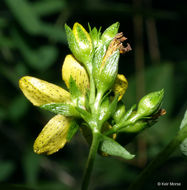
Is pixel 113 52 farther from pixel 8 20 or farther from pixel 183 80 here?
pixel 183 80

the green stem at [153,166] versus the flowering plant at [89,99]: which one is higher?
→ the flowering plant at [89,99]

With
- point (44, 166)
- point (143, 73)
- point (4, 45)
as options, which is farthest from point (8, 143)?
point (143, 73)

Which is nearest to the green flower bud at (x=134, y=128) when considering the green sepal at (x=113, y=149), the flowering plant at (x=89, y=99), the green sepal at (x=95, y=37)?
the flowering plant at (x=89, y=99)

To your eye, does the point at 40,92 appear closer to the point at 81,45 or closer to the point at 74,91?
the point at 74,91

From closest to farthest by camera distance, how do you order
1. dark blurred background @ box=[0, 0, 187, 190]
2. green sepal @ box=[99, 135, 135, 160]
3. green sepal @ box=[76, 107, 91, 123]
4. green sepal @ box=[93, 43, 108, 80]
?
green sepal @ box=[99, 135, 135, 160] < green sepal @ box=[76, 107, 91, 123] < green sepal @ box=[93, 43, 108, 80] < dark blurred background @ box=[0, 0, 187, 190]

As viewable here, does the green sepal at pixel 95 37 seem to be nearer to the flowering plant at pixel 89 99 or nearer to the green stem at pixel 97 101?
the flowering plant at pixel 89 99

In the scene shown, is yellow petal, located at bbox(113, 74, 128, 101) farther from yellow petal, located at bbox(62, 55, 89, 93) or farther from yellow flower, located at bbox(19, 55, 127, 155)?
yellow petal, located at bbox(62, 55, 89, 93)

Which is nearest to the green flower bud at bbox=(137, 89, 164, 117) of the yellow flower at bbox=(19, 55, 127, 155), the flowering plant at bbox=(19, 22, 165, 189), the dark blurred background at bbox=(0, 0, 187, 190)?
the flowering plant at bbox=(19, 22, 165, 189)

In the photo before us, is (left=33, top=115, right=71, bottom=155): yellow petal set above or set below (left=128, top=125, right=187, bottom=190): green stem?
above

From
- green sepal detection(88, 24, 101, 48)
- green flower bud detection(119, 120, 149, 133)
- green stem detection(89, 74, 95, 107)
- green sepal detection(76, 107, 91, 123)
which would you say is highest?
green sepal detection(88, 24, 101, 48)
